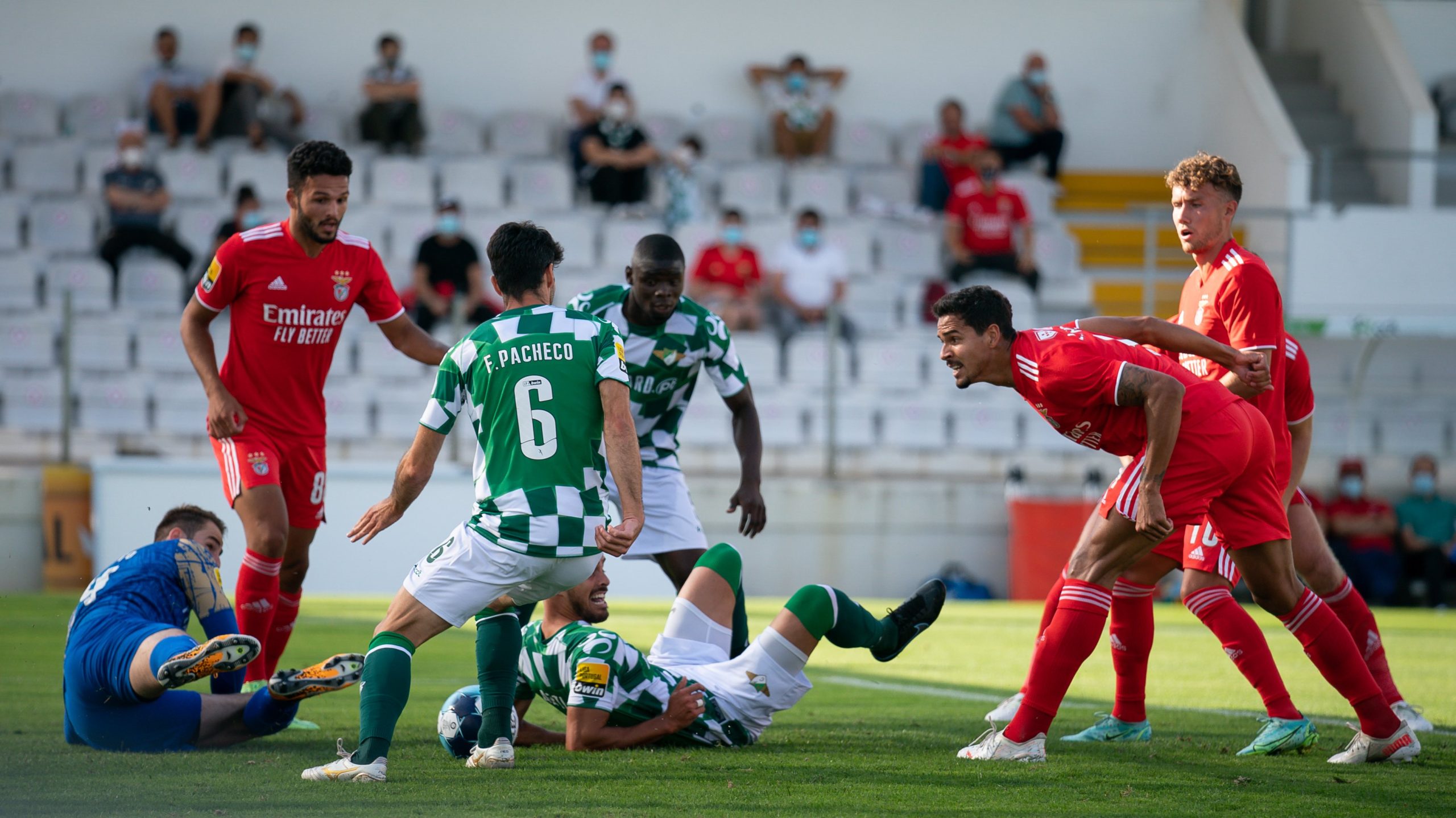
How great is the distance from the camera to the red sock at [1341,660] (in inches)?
205

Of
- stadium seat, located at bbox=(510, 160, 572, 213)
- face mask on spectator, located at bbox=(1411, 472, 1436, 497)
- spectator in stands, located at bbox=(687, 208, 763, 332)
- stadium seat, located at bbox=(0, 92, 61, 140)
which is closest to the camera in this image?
face mask on spectator, located at bbox=(1411, 472, 1436, 497)

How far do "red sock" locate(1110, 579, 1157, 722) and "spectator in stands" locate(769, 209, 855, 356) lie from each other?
9.98 meters

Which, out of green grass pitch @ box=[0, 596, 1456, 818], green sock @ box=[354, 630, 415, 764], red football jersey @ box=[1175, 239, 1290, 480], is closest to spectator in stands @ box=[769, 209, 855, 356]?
green grass pitch @ box=[0, 596, 1456, 818]

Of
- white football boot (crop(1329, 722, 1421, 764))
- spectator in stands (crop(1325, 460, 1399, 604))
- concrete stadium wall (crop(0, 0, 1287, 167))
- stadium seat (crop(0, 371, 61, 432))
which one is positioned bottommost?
spectator in stands (crop(1325, 460, 1399, 604))

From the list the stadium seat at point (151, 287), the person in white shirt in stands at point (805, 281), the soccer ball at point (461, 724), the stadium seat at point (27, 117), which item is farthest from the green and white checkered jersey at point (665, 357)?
the stadium seat at point (27, 117)

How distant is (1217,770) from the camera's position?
4.96 meters

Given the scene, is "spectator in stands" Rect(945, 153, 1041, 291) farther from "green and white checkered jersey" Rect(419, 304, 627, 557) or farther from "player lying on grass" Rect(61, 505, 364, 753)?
"green and white checkered jersey" Rect(419, 304, 627, 557)

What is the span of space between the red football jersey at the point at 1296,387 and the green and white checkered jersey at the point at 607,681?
8.35 feet

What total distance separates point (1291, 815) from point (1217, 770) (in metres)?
0.79

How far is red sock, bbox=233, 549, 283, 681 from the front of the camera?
6008 millimetres

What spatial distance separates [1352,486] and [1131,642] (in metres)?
9.55

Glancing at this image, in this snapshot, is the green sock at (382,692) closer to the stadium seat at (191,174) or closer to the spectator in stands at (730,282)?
the spectator in stands at (730,282)

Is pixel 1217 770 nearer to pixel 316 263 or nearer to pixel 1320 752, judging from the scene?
pixel 1320 752

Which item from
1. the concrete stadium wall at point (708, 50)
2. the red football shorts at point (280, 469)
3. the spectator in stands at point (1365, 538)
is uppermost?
the concrete stadium wall at point (708, 50)
